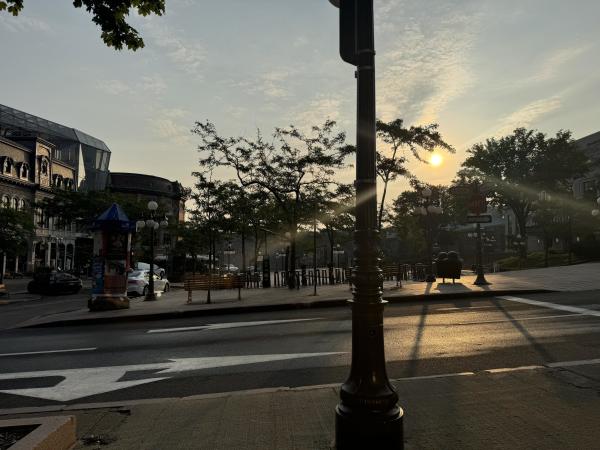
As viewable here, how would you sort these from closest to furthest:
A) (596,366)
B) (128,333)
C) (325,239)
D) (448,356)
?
(596,366) → (448,356) → (128,333) → (325,239)

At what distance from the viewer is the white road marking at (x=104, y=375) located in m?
6.19

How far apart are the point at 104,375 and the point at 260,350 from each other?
2647mm

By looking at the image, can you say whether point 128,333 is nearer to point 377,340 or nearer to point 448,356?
point 448,356

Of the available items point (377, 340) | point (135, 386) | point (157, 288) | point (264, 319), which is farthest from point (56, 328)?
point (157, 288)

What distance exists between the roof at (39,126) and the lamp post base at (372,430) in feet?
266

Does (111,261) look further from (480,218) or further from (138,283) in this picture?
(480,218)

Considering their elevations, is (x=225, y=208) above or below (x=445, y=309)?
above

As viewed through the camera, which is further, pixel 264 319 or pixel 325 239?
pixel 325 239

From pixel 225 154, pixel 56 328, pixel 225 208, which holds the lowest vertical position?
pixel 56 328

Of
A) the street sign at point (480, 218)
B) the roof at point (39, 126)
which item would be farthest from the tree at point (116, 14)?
the roof at point (39, 126)

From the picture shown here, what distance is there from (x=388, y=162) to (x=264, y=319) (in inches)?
468

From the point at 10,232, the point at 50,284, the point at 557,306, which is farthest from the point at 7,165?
the point at 557,306

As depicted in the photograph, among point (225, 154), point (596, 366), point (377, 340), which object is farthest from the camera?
point (225, 154)

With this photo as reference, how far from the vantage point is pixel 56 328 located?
13062 millimetres
